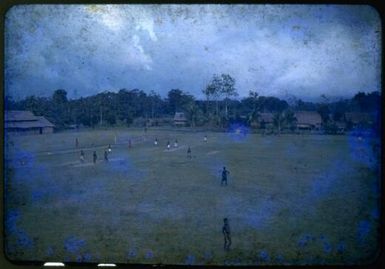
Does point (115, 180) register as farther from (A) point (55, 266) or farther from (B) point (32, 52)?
(B) point (32, 52)

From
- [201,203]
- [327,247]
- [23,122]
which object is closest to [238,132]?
[201,203]

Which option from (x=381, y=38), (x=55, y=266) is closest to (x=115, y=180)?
(x=55, y=266)

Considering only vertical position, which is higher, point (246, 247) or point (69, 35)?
point (69, 35)

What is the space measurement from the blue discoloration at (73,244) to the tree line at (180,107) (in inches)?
23.4

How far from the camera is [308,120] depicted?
2.36m

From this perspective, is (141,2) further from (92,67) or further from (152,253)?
(152,253)

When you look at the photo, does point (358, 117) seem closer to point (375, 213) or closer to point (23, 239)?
point (375, 213)

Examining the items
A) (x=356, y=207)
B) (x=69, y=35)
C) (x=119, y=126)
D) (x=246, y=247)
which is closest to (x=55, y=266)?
(x=119, y=126)

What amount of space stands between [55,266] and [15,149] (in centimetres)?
64

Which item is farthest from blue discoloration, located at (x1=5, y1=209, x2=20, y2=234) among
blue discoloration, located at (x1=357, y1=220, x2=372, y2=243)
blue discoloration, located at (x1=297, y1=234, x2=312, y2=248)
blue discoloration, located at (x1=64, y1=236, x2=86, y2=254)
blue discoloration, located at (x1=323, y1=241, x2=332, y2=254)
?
blue discoloration, located at (x1=357, y1=220, x2=372, y2=243)

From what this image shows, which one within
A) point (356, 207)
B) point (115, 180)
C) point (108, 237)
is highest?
point (115, 180)

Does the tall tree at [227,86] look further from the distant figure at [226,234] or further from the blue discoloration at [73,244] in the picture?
the blue discoloration at [73,244]

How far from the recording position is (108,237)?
2.30 meters

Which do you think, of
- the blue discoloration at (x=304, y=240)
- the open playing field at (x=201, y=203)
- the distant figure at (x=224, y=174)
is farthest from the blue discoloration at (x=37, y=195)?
the blue discoloration at (x=304, y=240)
